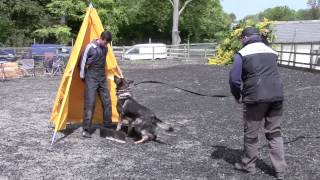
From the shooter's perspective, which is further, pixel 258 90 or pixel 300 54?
pixel 300 54

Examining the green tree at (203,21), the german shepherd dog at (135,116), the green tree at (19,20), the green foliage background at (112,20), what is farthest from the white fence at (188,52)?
the german shepherd dog at (135,116)

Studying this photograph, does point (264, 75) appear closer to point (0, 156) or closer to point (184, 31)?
point (0, 156)

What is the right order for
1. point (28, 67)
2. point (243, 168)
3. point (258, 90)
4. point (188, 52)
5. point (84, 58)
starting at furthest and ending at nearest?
point (188, 52), point (28, 67), point (84, 58), point (243, 168), point (258, 90)

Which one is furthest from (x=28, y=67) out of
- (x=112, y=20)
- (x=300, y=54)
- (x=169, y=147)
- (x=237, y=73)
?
(x=112, y=20)

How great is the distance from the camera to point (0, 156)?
724cm

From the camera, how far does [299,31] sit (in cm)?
4069

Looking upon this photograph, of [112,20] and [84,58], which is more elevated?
[112,20]

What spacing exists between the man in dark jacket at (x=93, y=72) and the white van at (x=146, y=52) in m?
25.3

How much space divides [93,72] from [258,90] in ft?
11.4

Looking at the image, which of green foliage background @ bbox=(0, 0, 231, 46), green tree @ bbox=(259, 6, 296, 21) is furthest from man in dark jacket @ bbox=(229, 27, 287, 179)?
green tree @ bbox=(259, 6, 296, 21)

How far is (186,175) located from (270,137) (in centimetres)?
117

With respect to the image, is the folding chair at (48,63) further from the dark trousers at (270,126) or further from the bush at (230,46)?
the dark trousers at (270,126)

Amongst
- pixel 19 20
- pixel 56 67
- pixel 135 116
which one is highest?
pixel 19 20

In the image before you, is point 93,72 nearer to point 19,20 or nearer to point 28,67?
point 28,67
